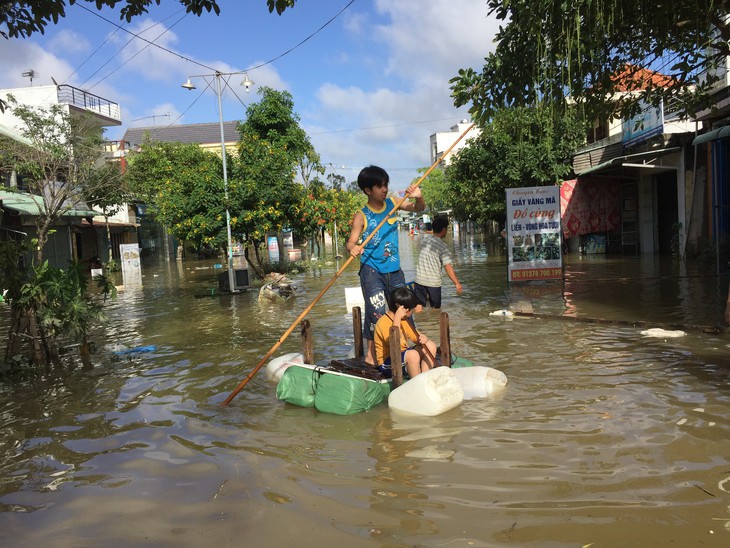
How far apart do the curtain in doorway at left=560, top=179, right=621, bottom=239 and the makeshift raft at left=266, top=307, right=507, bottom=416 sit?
64.3 feet

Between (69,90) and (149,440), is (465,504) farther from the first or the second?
(69,90)

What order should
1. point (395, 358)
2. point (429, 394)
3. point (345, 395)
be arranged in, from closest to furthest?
1. point (429, 394)
2. point (345, 395)
3. point (395, 358)

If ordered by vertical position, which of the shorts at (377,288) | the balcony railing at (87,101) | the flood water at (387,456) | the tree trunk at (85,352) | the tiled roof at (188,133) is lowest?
the flood water at (387,456)

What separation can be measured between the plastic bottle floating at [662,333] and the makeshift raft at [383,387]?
3.03m

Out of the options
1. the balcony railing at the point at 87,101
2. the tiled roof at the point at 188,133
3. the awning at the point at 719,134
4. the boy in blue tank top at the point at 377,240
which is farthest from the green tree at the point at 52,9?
the tiled roof at the point at 188,133

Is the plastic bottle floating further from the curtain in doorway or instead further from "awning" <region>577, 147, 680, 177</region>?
the curtain in doorway

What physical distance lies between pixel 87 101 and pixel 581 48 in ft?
116

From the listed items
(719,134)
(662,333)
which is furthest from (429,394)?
(719,134)

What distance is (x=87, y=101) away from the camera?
117 ft

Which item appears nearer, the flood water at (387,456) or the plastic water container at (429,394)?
the flood water at (387,456)

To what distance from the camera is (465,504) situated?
3.38 m

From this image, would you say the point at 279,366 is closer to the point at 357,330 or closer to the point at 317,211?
the point at 357,330

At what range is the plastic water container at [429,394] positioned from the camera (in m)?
4.89

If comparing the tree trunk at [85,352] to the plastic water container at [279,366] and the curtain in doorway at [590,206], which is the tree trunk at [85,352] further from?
the curtain in doorway at [590,206]
